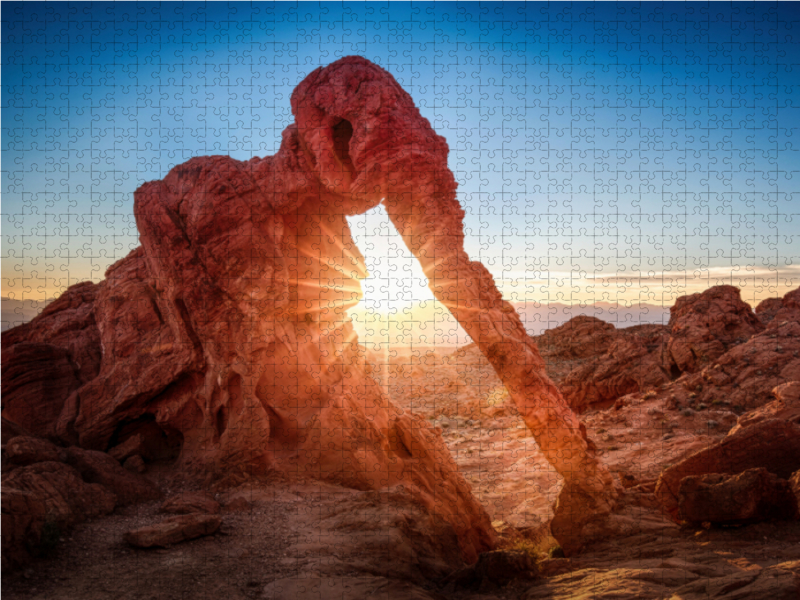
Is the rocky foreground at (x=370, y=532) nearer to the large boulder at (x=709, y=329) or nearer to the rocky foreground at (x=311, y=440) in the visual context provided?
the rocky foreground at (x=311, y=440)

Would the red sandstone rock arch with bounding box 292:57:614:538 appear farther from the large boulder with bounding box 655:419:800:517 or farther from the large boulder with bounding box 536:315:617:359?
the large boulder with bounding box 536:315:617:359

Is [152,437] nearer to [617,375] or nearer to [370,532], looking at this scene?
[370,532]

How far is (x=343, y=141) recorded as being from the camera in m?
14.7

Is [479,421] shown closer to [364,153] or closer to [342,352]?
[342,352]

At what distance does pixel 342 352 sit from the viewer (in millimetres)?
16188

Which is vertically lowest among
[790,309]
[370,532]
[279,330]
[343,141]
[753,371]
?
[370,532]

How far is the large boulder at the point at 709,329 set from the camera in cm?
2709

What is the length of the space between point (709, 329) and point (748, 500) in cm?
2141

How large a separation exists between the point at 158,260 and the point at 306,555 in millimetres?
10190

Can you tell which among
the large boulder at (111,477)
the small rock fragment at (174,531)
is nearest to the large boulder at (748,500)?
the small rock fragment at (174,531)

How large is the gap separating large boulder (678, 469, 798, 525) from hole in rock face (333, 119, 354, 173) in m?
11.9

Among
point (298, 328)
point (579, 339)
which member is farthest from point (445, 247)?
point (579, 339)

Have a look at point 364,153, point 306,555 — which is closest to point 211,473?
point 306,555

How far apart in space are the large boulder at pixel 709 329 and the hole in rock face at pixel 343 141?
73.7ft
